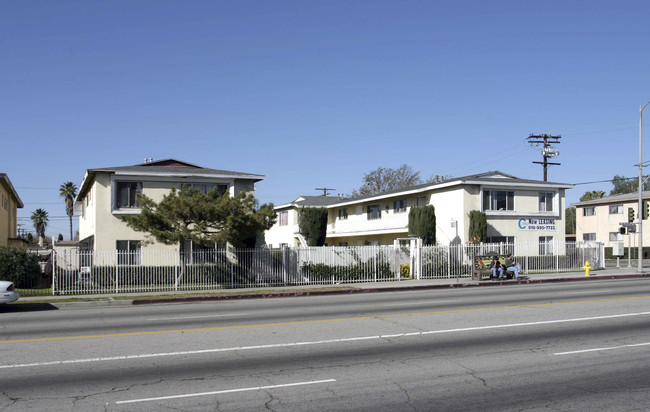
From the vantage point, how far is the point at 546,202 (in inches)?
1572

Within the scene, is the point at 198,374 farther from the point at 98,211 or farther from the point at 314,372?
the point at 98,211

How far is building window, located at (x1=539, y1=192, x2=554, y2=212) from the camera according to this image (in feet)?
131

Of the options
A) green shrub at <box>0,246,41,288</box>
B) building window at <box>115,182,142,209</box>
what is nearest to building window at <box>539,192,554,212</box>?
building window at <box>115,182,142,209</box>

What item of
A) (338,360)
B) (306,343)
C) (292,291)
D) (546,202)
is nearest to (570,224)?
(546,202)

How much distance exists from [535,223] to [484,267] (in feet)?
35.5

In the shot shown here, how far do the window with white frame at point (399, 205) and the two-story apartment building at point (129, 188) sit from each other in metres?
15.5

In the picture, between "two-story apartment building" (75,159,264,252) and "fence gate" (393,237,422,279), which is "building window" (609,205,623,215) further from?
"two-story apartment building" (75,159,264,252)

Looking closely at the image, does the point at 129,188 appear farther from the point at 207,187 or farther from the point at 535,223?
the point at 535,223

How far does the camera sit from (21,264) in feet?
87.5

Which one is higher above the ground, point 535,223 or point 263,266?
point 535,223

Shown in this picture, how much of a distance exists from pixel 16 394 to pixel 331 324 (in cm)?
742

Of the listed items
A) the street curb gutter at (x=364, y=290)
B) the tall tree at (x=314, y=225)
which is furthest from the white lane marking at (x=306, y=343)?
the tall tree at (x=314, y=225)

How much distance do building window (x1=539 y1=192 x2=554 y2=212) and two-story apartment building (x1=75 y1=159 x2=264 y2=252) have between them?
19.2 m

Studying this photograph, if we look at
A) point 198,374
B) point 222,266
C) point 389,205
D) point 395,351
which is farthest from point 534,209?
point 198,374
